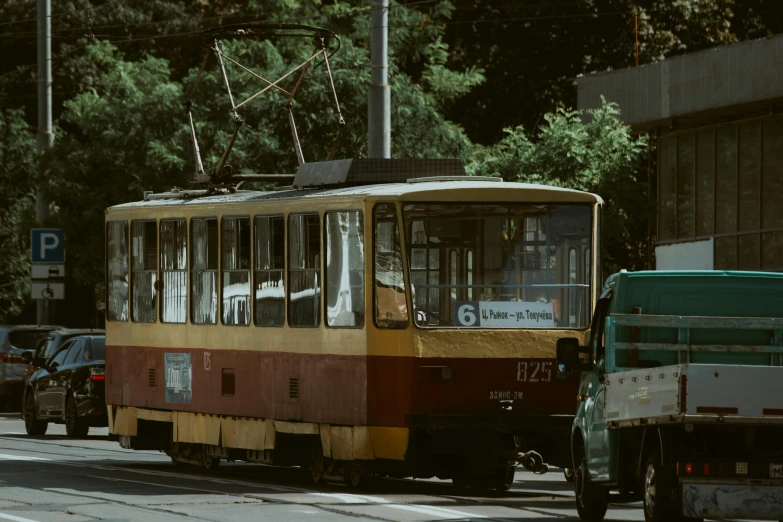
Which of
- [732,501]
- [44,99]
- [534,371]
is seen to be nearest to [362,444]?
[534,371]

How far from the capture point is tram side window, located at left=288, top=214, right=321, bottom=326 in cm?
1695

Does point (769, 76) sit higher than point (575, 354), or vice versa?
point (769, 76)

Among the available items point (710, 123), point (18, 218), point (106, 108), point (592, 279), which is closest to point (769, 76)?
point (710, 123)

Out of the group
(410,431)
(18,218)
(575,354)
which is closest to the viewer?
(575,354)

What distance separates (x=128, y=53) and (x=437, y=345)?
35.8 meters

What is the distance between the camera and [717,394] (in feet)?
37.9

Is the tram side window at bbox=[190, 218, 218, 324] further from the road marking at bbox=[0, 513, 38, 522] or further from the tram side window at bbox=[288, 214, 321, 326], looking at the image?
the road marking at bbox=[0, 513, 38, 522]

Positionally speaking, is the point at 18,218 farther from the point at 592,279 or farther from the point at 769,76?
the point at 592,279

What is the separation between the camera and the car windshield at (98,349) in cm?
2622

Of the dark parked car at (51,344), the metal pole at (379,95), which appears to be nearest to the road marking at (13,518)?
the metal pole at (379,95)

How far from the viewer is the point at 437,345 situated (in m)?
15.9

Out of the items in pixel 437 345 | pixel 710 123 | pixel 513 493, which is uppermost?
pixel 710 123

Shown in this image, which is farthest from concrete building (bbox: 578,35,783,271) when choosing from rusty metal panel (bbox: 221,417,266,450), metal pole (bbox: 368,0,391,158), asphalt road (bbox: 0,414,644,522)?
rusty metal panel (bbox: 221,417,266,450)

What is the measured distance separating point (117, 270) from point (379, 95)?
4348 millimetres
